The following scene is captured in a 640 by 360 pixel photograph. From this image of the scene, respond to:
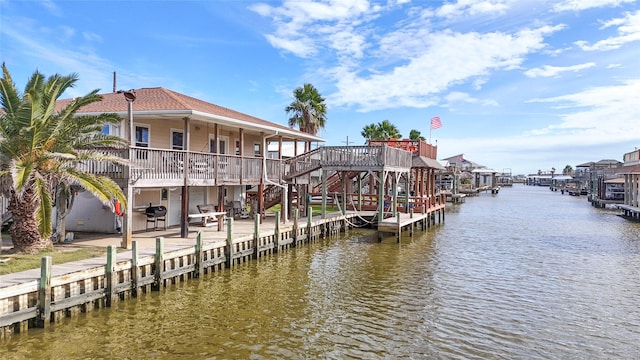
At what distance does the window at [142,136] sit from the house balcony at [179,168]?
2.80 meters

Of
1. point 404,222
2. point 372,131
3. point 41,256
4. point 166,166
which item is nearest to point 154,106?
point 166,166

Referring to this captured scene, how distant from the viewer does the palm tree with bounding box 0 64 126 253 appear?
1211 cm

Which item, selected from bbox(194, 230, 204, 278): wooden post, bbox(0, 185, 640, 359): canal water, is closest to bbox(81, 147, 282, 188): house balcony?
bbox(194, 230, 204, 278): wooden post

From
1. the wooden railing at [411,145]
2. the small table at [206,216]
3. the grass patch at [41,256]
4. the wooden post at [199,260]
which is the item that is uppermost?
the wooden railing at [411,145]

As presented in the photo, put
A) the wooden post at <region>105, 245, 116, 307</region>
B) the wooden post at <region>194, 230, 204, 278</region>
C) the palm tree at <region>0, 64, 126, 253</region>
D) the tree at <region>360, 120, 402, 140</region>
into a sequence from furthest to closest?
1. the tree at <region>360, 120, 402, 140</region>
2. the wooden post at <region>194, 230, 204, 278</region>
3. the palm tree at <region>0, 64, 126, 253</region>
4. the wooden post at <region>105, 245, 116, 307</region>

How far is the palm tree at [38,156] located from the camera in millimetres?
12109

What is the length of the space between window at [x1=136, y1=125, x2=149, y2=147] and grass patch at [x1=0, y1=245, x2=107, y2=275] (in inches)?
230

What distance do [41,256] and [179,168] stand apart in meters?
5.53

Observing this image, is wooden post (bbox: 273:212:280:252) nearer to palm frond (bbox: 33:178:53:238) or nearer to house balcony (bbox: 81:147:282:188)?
house balcony (bbox: 81:147:282:188)

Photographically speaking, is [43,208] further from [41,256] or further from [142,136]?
[142,136]

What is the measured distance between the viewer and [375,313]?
11648 millimetres

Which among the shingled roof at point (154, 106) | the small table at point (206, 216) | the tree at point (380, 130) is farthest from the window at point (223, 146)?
the tree at point (380, 130)

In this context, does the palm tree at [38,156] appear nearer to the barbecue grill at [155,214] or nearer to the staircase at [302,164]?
the barbecue grill at [155,214]

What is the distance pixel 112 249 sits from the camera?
11.2 metres
